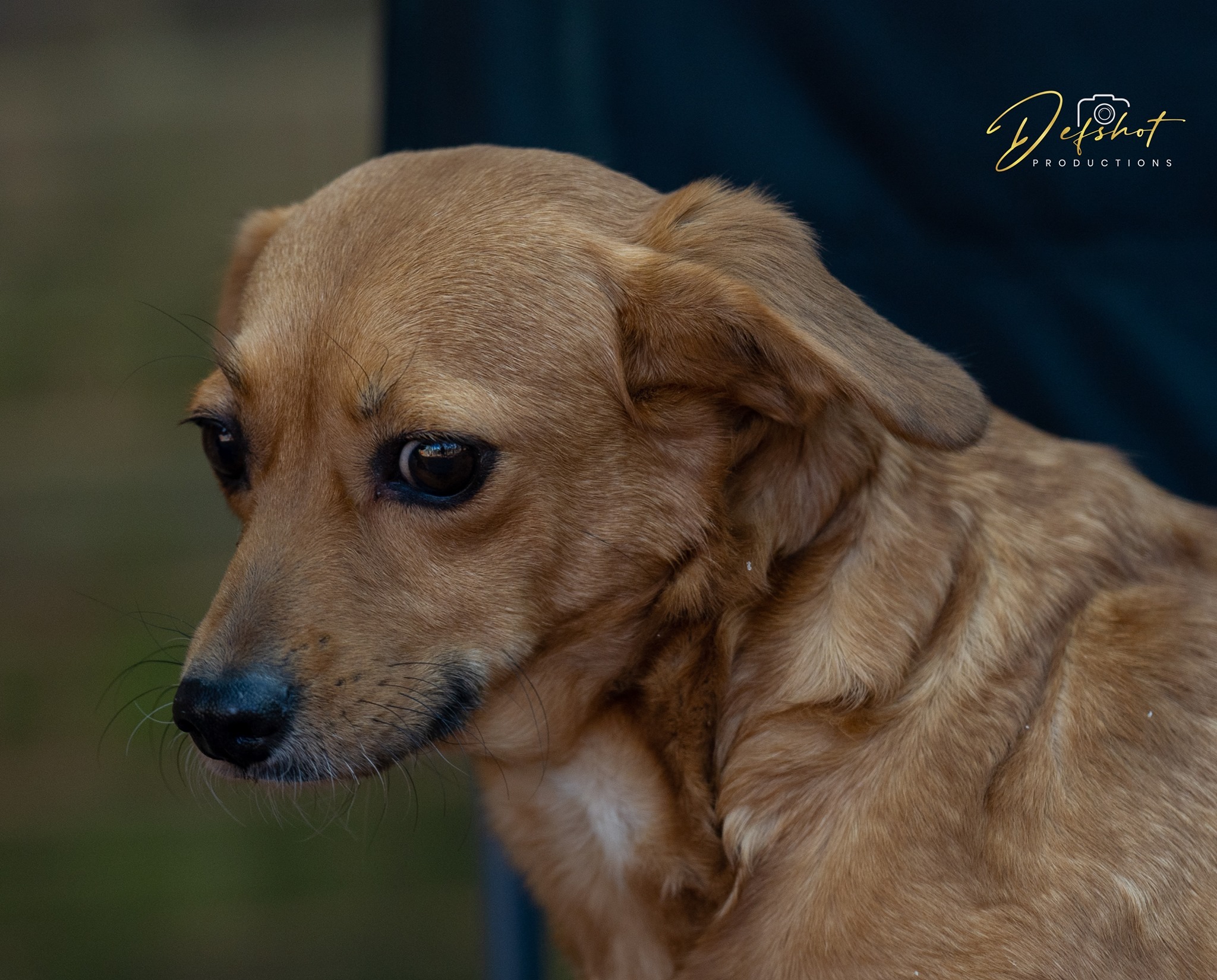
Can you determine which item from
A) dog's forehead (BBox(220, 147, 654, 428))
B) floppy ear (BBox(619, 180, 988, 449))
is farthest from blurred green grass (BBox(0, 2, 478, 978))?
floppy ear (BBox(619, 180, 988, 449))

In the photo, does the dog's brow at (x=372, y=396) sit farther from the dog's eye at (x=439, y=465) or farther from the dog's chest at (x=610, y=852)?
the dog's chest at (x=610, y=852)

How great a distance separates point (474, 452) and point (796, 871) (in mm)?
932

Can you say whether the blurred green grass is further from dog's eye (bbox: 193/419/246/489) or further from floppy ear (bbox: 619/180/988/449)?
floppy ear (bbox: 619/180/988/449)

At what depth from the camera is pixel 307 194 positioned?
23.0 ft

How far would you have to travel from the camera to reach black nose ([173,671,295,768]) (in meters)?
2.02

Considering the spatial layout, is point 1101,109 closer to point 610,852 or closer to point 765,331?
point 765,331

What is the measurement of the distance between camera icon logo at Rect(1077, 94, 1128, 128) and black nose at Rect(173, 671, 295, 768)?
2531 millimetres

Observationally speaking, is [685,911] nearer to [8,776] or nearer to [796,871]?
[796,871]

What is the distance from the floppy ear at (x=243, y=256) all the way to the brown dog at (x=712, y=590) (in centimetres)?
58

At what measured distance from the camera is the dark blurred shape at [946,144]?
318 centimetres

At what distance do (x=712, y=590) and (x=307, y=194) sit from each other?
549 cm

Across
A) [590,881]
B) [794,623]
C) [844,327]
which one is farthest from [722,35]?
[590,881]

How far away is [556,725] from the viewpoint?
2391 millimetres

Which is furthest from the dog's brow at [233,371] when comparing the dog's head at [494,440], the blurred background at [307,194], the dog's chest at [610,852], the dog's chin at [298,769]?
the dog's chest at [610,852]
